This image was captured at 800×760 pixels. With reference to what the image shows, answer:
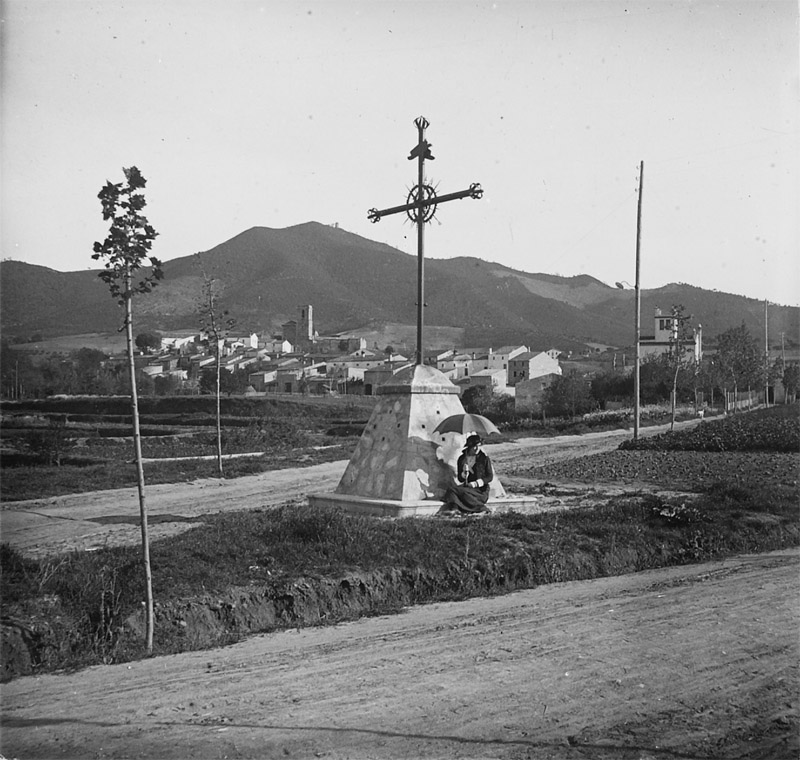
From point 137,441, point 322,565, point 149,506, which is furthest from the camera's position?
point 149,506

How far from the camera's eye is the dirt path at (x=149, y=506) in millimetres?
13062

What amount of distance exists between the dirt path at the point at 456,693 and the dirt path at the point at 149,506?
5204mm

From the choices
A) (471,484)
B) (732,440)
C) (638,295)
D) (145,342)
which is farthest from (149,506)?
(732,440)

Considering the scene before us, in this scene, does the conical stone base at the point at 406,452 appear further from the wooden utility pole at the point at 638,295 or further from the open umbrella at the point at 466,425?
the wooden utility pole at the point at 638,295

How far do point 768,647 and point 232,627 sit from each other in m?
4.86

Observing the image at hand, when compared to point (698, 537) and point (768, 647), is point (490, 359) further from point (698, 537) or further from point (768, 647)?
point (768, 647)

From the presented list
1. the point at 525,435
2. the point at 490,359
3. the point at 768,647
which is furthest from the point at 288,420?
the point at 768,647

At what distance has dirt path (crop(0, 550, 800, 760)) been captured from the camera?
557cm

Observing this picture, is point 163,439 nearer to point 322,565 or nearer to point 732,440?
point 732,440

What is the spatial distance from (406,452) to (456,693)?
24.4ft

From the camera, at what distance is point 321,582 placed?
968 cm

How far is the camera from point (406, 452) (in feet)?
45.5

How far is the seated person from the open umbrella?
0.13 metres

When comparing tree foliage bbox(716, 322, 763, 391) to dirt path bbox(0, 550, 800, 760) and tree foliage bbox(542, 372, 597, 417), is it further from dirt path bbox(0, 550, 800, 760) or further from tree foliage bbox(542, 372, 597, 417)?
dirt path bbox(0, 550, 800, 760)
